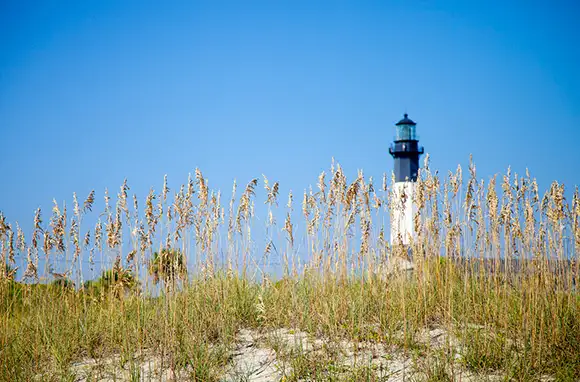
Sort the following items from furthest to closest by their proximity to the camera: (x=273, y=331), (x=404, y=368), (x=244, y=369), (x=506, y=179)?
(x=506, y=179), (x=273, y=331), (x=244, y=369), (x=404, y=368)

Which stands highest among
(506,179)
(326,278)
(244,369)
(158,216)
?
(506,179)

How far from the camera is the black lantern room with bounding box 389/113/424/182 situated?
39.0 metres

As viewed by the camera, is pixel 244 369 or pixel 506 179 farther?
pixel 506 179

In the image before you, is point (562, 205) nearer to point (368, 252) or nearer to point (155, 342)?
point (368, 252)

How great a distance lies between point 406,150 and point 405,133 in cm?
174

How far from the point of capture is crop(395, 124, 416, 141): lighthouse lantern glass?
4009cm

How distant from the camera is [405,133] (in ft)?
132

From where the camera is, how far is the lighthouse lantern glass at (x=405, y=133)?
132ft

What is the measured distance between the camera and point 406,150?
39.2 meters

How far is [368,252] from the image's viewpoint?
5871mm

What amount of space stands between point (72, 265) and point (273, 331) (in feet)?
8.62

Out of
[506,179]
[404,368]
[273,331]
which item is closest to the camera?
Result: [404,368]

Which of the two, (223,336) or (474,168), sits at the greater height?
(474,168)

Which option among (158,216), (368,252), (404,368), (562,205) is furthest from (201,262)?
(562,205)
